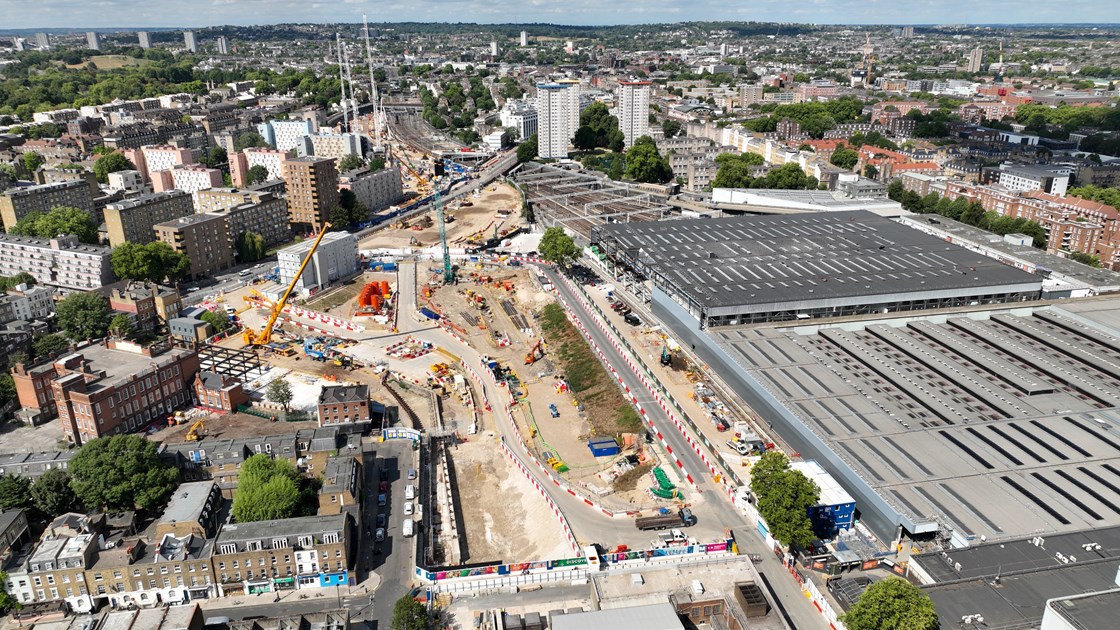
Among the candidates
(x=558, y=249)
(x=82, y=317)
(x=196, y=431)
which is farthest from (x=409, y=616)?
(x=558, y=249)

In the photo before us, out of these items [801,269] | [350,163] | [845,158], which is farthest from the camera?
[350,163]

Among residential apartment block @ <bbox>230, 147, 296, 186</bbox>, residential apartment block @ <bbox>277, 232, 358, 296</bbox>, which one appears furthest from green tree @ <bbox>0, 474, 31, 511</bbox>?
residential apartment block @ <bbox>230, 147, 296, 186</bbox>

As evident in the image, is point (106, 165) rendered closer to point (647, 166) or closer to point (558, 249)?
point (558, 249)

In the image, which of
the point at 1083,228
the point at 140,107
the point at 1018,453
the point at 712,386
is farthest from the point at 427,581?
the point at 140,107

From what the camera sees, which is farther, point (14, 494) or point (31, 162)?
point (31, 162)

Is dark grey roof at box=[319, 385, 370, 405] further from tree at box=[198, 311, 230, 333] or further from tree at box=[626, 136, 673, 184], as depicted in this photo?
tree at box=[626, 136, 673, 184]

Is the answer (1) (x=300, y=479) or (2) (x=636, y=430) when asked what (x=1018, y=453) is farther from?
(1) (x=300, y=479)
